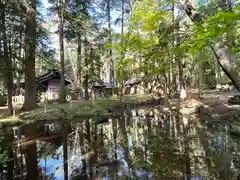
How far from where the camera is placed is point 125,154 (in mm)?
7543

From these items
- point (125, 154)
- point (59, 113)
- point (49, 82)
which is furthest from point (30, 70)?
point (125, 154)

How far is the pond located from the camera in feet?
19.4

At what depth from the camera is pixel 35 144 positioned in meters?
9.58

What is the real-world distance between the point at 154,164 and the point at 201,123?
6.74 meters

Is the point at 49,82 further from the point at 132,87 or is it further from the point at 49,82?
the point at 132,87

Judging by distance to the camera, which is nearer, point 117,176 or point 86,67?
point 117,176

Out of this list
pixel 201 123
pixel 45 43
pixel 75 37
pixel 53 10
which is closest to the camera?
pixel 201 123

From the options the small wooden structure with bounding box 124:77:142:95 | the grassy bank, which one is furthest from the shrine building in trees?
the small wooden structure with bounding box 124:77:142:95

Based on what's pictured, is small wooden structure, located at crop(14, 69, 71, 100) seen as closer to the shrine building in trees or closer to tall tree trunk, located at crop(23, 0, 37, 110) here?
the shrine building in trees

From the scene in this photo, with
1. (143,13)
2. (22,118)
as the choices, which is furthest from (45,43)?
(143,13)

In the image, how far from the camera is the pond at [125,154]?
5900 mm

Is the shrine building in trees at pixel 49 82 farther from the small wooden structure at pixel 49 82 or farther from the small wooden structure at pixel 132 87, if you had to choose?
the small wooden structure at pixel 132 87

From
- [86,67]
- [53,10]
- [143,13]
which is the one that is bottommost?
[86,67]

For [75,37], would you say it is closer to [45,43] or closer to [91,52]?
[91,52]
